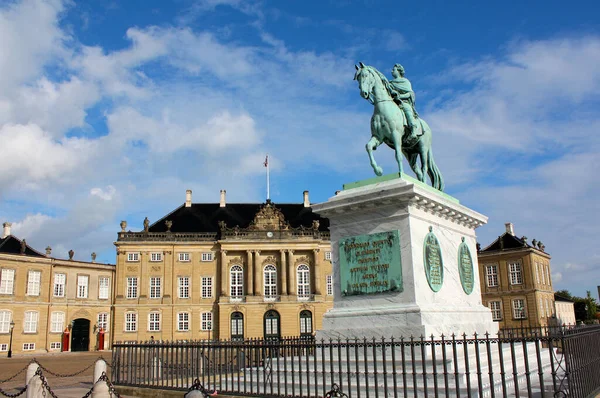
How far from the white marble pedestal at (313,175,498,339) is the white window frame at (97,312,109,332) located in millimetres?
43621

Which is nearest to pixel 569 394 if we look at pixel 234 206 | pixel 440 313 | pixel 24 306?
pixel 440 313

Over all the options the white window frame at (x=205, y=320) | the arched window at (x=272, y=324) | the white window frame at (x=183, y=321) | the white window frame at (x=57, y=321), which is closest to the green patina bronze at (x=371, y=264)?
the arched window at (x=272, y=324)

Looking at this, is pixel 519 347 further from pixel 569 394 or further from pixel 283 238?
pixel 283 238

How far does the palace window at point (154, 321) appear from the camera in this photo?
165ft

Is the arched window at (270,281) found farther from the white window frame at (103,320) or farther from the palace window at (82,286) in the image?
the palace window at (82,286)

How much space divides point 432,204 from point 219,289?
43.5 meters

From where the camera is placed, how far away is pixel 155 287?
168 ft

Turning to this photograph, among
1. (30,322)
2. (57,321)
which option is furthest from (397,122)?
(57,321)

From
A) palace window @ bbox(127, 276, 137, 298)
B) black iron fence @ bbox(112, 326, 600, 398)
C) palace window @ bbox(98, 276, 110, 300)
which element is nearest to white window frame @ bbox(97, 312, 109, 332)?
palace window @ bbox(98, 276, 110, 300)

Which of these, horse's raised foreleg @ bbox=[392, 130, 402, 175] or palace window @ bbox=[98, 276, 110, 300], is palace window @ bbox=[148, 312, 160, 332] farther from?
horse's raised foreleg @ bbox=[392, 130, 402, 175]

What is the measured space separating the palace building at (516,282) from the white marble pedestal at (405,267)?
40.6 metres

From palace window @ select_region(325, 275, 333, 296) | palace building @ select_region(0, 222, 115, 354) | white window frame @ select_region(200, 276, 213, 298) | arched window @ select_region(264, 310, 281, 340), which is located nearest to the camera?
palace building @ select_region(0, 222, 115, 354)

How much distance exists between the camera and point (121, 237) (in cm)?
5091

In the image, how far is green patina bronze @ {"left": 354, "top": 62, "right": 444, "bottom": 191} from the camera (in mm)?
10977
